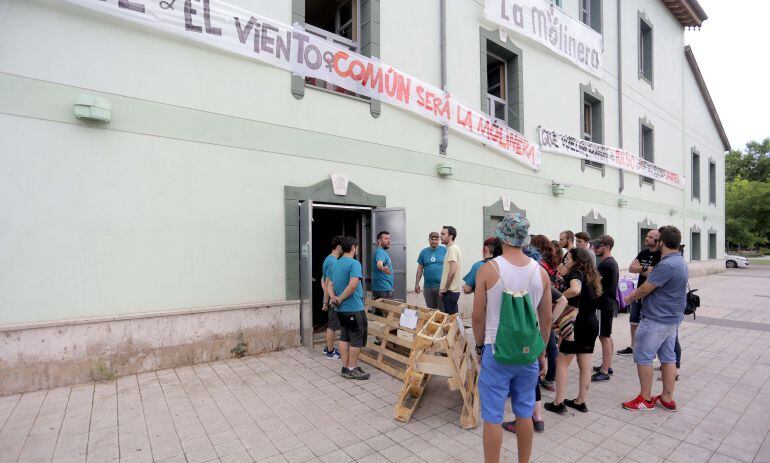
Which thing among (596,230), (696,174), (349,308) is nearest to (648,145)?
(596,230)

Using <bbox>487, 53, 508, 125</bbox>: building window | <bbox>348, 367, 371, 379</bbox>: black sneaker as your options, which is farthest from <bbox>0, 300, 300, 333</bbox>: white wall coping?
<bbox>487, 53, 508, 125</bbox>: building window

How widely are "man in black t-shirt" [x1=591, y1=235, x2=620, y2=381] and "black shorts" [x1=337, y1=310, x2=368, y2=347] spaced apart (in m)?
2.81

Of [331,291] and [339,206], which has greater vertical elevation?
[339,206]

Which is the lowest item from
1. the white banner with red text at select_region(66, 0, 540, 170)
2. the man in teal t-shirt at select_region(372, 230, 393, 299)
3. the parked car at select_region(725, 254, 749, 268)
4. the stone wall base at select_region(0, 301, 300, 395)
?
the parked car at select_region(725, 254, 749, 268)

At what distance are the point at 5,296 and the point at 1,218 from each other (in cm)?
83

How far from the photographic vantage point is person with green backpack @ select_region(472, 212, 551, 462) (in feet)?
8.17

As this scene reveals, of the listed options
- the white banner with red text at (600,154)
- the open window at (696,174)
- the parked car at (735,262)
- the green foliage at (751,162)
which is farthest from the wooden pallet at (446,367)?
the green foliage at (751,162)

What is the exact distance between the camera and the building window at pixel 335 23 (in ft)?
23.0

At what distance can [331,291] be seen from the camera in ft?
16.3

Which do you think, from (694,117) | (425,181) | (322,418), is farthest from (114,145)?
(694,117)

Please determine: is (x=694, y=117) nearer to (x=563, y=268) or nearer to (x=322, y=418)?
(x=563, y=268)

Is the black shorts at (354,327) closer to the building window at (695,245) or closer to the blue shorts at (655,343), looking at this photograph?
the blue shorts at (655,343)

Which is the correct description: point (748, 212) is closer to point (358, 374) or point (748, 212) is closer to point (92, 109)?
point (358, 374)

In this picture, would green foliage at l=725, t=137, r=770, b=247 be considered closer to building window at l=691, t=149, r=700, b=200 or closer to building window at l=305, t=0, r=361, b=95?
building window at l=691, t=149, r=700, b=200
